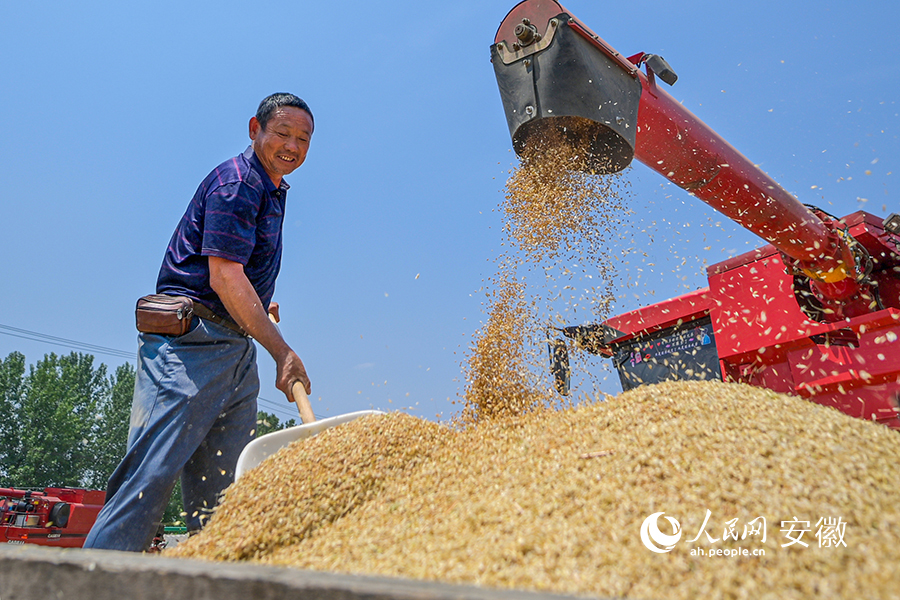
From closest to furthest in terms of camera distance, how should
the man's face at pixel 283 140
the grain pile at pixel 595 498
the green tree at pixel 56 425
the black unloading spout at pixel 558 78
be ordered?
the grain pile at pixel 595 498
the black unloading spout at pixel 558 78
the man's face at pixel 283 140
the green tree at pixel 56 425

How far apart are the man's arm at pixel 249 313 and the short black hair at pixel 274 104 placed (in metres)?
0.67

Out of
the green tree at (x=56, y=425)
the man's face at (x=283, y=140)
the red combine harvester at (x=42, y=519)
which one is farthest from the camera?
the green tree at (x=56, y=425)

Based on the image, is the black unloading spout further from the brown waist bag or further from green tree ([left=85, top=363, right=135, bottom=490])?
green tree ([left=85, top=363, right=135, bottom=490])

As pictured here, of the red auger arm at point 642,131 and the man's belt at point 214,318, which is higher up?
the red auger arm at point 642,131

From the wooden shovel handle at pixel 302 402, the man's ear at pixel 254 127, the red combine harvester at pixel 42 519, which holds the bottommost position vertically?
the red combine harvester at pixel 42 519

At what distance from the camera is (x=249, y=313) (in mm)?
1992

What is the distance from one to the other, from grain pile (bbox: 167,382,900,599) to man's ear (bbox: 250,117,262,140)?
4.21ft

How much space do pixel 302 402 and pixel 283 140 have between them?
1047mm

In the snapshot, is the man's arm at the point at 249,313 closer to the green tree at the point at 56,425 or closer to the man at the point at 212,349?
the man at the point at 212,349

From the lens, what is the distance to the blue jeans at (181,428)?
171 centimetres

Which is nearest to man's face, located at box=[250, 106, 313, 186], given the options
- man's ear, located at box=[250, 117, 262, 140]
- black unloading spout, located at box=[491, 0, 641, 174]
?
man's ear, located at box=[250, 117, 262, 140]

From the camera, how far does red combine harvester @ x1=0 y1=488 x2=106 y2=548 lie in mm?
6758

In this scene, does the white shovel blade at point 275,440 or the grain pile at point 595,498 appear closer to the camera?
the grain pile at point 595,498

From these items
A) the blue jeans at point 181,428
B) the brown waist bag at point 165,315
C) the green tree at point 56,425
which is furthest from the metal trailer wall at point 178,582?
the green tree at point 56,425
